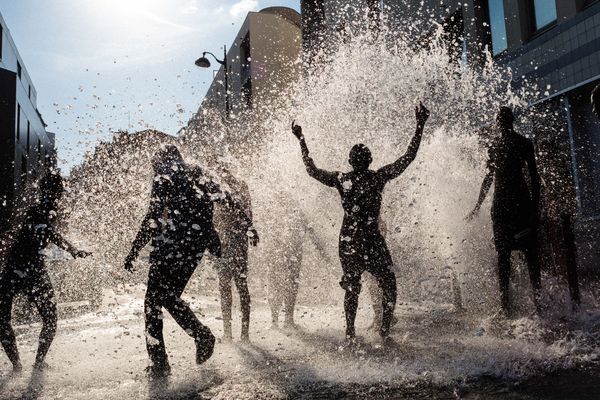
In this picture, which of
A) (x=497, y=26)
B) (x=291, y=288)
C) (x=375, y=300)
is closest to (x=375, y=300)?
(x=375, y=300)

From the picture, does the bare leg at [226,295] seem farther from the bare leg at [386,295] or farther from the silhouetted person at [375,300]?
the bare leg at [386,295]

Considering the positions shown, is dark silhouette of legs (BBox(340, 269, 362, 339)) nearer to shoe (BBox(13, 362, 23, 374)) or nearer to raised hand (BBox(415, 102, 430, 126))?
raised hand (BBox(415, 102, 430, 126))

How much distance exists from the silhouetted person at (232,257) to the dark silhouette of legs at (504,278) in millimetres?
2416

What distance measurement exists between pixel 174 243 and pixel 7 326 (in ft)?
6.17

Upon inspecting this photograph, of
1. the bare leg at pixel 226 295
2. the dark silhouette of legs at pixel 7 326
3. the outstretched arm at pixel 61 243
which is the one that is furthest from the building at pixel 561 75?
the dark silhouette of legs at pixel 7 326

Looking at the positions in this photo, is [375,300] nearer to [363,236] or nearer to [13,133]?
[363,236]

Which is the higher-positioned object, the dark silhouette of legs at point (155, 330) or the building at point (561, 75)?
the building at point (561, 75)

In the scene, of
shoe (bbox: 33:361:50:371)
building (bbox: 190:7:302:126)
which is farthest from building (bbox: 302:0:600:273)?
building (bbox: 190:7:302:126)

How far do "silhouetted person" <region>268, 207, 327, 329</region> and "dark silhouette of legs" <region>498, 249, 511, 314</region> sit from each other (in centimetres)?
230

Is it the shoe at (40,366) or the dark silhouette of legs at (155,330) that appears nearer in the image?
the dark silhouette of legs at (155,330)

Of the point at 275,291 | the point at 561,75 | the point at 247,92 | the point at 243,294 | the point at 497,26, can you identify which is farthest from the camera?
the point at 247,92

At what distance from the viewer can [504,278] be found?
16.0 feet

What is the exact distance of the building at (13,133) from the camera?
2769cm

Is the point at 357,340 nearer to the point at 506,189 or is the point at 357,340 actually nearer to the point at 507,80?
the point at 506,189
